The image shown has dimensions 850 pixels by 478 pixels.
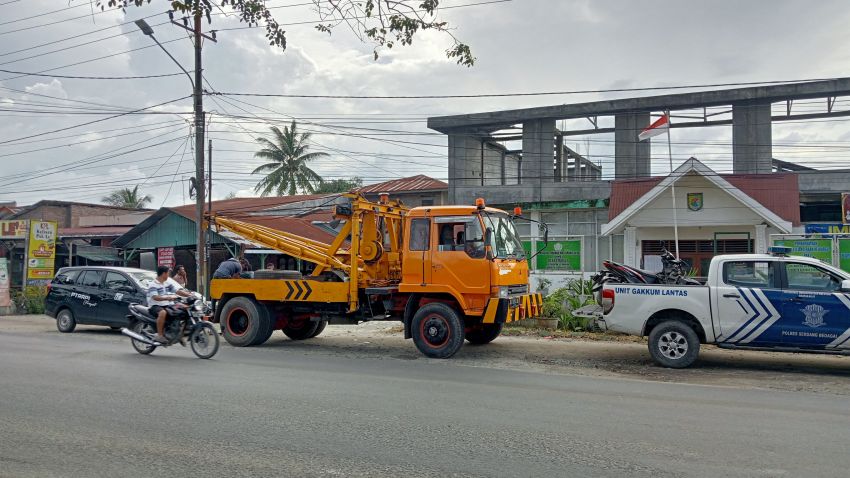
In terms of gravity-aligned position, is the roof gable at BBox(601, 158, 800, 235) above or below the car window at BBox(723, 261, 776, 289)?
above

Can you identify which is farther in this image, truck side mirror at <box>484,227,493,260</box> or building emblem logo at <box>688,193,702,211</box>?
building emblem logo at <box>688,193,702,211</box>

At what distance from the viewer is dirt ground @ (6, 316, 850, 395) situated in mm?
9977

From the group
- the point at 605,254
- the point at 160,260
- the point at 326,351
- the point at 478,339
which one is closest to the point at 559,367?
the point at 478,339

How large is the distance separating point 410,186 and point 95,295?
75.1 ft

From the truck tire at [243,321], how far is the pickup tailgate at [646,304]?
256 inches

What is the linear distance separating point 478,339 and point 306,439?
26.1 feet

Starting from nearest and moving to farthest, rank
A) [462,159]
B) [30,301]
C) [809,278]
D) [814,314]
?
[814,314]
[809,278]
[30,301]
[462,159]

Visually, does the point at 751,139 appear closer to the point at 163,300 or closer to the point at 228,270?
the point at 228,270

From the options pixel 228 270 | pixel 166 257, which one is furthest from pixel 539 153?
pixel 228 270

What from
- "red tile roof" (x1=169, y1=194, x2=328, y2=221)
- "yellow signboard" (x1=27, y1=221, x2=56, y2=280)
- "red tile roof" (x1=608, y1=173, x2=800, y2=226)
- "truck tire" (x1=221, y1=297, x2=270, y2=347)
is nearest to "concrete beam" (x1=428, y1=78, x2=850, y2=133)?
"red tile roof" (x1=169, y1=194, x2=328, y2=221)

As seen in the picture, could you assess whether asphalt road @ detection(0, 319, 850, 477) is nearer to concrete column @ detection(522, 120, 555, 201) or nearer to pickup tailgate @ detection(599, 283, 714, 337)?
pickup tailgate @ detection(599, 283, 714, 337)

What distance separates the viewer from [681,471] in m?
5.19

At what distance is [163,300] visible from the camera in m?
11.7

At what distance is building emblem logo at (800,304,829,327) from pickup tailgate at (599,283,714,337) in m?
1.33
